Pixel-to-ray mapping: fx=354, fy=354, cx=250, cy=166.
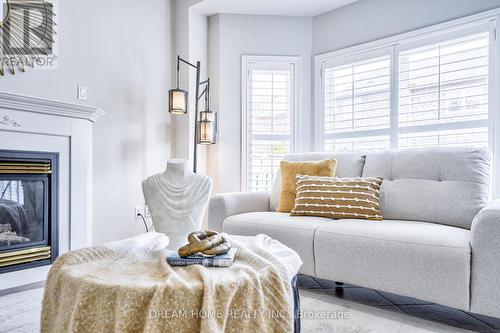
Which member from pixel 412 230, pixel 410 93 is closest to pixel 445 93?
pixel 410 93

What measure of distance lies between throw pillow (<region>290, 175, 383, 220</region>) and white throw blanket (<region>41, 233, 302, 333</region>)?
116cm

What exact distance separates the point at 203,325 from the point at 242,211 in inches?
69.3

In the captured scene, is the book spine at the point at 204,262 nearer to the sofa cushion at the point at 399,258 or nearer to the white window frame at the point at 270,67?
the sofa cushion at the point at 399,258

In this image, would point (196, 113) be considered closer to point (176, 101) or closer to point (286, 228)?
point (176, 101)

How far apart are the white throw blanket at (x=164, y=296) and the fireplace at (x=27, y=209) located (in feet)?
4.65

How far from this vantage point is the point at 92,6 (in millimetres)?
2854

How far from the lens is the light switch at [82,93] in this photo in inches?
108

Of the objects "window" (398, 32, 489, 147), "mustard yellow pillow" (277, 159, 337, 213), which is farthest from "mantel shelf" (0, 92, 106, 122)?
"window" (398, 32, 489, 147)

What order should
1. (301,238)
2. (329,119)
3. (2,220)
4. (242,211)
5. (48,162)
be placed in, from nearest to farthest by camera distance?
(301,238) → (2,220) → (48,162) → (242,211) → (329,119)

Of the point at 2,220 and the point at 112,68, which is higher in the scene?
the point at 112,68

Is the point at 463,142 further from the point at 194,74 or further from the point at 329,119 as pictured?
the point at 194,74

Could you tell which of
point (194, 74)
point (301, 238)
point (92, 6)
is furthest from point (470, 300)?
point (92, 6)

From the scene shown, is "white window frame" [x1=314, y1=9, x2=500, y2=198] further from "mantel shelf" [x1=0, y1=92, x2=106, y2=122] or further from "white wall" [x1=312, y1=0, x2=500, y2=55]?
"mantel shelf" [x1=0, y1=92, x2=106, y2=122]

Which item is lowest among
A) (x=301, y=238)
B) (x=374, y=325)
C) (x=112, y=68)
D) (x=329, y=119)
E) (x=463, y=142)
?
(x=374, y=325)
